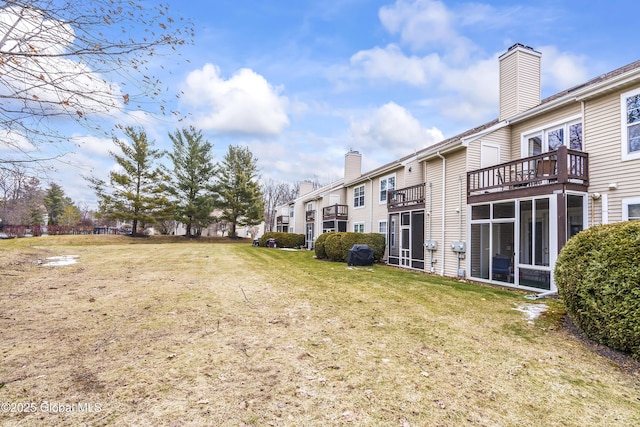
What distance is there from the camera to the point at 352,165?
Answer: 81.5 feet

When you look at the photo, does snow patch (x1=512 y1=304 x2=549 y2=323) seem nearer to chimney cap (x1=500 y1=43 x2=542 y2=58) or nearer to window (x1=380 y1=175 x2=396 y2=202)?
chimney cap (x1=500 y1=43 x2=542 y2=58)

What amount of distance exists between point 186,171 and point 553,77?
33.4 m

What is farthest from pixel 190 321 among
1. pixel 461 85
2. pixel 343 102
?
pixel 461 85

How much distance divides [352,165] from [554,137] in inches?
613

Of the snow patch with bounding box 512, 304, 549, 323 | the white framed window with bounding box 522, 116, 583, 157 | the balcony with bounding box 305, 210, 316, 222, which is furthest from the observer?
the balcony with bounding box 305, 210, 316, 222

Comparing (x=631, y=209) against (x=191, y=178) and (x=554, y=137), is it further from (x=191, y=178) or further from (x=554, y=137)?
(x=191, y=178)

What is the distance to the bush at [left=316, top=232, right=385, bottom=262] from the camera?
16422mm

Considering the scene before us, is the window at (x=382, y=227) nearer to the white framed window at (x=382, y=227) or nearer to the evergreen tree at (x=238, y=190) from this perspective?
the white framed window at (x=382, y=227)

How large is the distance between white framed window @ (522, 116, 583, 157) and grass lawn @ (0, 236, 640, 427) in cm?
529

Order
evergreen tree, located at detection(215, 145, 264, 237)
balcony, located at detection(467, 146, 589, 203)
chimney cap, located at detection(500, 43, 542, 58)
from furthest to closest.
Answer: evergreen tree, located at detection(215, 145, 264, 237)
chimney cap, located at detection(500, 43, 542, 58)
balcony, located at detection(467, 146, 589, 203)

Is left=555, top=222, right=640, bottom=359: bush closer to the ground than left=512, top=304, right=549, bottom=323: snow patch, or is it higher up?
higher up

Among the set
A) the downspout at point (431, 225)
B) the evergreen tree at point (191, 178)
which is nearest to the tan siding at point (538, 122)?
the downspout at point (431, 225)

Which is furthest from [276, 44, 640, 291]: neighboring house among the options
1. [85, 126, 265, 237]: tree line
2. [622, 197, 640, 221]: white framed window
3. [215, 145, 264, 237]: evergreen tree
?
[85, 126, 265, 237]: tree line

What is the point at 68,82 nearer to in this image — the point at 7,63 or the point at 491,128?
the point at 7,63
